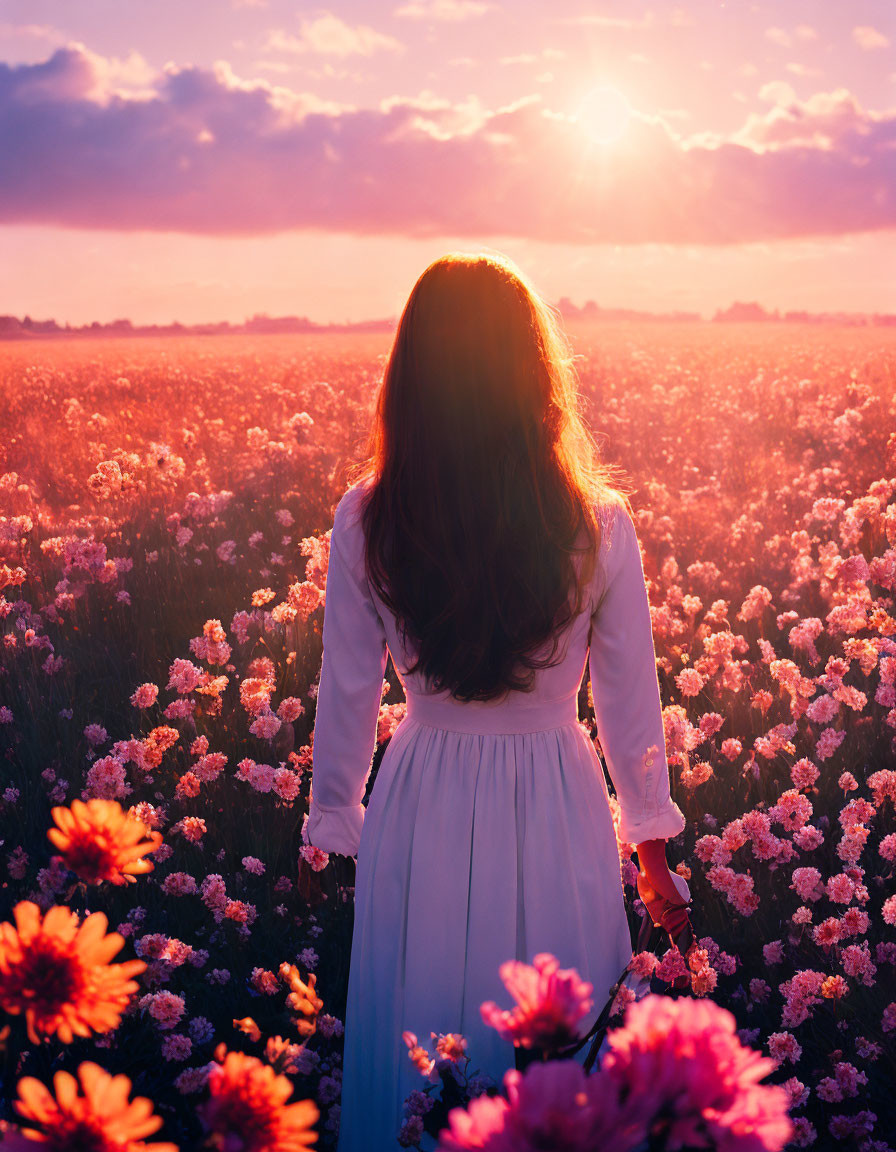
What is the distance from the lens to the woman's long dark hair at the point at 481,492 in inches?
79.8

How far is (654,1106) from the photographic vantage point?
2.28ft

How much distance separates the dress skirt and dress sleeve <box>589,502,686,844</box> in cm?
7

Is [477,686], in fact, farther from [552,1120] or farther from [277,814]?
[277,814]

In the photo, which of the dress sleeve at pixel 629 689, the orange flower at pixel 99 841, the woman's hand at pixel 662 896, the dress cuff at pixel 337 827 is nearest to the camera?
the orange flower at pixel 99 841

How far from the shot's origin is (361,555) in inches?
86.4

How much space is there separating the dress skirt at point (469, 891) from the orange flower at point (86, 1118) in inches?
58.2

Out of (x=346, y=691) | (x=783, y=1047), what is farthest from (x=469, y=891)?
Answer: (x=783, y=1047)

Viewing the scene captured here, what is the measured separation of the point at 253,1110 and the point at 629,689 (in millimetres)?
1592

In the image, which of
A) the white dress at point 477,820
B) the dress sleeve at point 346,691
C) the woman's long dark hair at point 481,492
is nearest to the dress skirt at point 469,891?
the white dress at point 477,820

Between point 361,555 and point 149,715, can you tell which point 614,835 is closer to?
point 361,555

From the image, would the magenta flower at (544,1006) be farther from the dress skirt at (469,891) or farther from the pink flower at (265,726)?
the pink flower at (265,726)

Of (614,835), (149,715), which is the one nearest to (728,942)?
(614,835)

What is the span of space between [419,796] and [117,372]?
68.9 feet

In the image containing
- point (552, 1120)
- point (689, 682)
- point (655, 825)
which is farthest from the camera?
point (689, 682)
